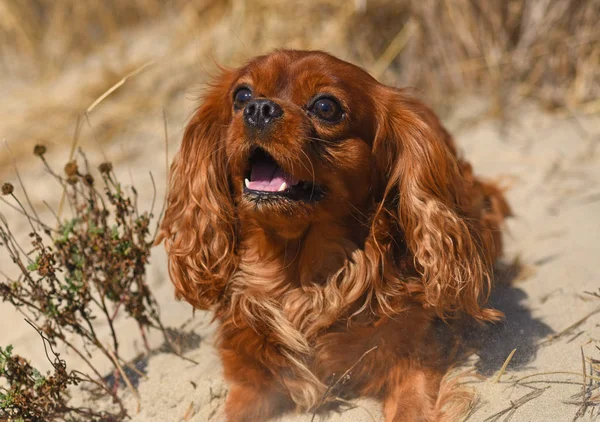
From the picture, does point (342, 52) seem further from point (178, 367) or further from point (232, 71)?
point (178, 367)

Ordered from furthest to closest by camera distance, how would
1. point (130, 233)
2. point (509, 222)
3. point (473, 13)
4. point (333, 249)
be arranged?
point (473, 13)
point (509, 222)
point (130, 233)
point (333, 249)

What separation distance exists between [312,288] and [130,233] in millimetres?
830

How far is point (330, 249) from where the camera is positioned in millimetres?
2775

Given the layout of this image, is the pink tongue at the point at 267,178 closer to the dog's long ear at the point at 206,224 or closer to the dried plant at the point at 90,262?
the dog's long ear at the point at 206,224

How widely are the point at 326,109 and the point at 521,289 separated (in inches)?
59.9

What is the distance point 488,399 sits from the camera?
8.46 feet

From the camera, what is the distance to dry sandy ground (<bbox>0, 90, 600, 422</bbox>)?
2.67m

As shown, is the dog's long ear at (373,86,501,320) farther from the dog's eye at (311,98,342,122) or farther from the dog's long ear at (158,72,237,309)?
the dog's long ear at (158,72,237,309)

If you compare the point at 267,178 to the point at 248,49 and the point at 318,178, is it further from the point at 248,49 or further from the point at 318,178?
the point at 248,49

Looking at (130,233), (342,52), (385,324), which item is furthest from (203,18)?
(385,324)

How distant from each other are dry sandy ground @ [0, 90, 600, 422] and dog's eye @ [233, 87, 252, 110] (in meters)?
0.69

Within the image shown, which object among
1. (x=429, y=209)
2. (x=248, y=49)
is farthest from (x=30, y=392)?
(x=248, y=49)

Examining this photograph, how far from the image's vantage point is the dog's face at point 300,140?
2443 millimetres

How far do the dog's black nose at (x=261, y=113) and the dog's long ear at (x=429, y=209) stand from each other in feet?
1.62
